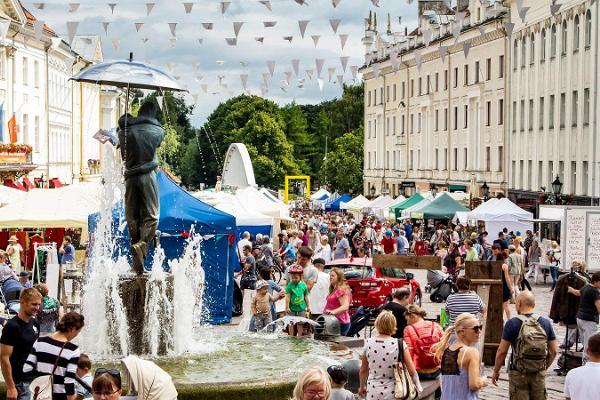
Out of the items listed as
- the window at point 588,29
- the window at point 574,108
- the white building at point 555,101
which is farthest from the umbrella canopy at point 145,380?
the window at point 574,108

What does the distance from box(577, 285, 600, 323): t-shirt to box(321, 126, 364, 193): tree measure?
95.1 metres

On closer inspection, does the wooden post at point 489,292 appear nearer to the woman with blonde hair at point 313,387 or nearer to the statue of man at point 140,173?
the statue of man at point 140,173

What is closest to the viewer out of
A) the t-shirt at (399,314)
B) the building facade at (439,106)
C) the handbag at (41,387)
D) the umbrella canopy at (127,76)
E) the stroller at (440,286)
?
the handbag at (41,387)

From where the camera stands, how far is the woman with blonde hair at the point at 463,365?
10.2 metres

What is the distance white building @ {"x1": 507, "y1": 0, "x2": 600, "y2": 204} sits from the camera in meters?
48.3

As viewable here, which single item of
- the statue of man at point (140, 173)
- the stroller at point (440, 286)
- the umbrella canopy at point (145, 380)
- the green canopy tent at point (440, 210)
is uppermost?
the statue of man at point (140, 173)

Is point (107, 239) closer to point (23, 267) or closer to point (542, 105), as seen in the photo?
point (23, 267)

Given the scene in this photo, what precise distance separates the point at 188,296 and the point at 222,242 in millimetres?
8034

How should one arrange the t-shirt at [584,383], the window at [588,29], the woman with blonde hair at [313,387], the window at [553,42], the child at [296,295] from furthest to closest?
the window at [553,42] < the window at [588,29] < the child at [296,295] < the t-shirt at [584,383] < the woman with blonde hair at [313,387]

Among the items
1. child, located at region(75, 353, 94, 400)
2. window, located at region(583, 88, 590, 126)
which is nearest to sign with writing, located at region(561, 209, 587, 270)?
child, located at region(75, 353, 94, 400)

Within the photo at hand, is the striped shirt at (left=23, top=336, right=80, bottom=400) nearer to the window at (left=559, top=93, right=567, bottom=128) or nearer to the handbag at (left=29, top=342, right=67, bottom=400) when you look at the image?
the handbag at (left=29, top=342, right=67, bottom=400)

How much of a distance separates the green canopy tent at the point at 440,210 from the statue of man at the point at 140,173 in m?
32.2

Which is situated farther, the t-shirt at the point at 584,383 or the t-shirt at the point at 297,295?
the t-shirt at the point at 297,295

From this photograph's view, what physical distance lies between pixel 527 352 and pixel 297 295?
596 centimetres
